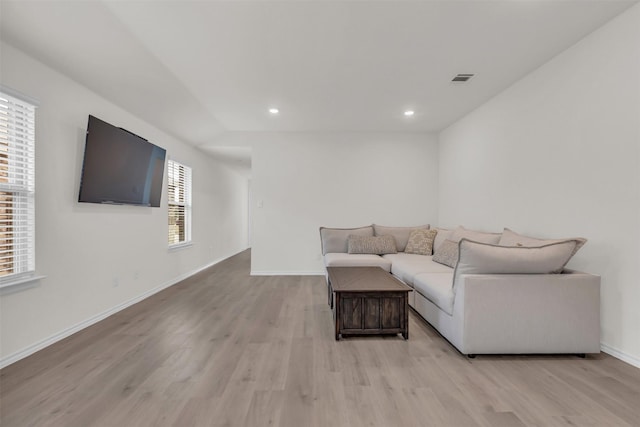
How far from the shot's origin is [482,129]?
3.90 m

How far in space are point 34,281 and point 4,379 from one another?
27.4 inches

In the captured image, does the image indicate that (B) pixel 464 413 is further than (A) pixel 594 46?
No

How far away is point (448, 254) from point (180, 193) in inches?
174

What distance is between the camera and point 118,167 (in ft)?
10.2

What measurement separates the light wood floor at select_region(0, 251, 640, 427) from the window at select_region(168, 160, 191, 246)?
2.23 metres

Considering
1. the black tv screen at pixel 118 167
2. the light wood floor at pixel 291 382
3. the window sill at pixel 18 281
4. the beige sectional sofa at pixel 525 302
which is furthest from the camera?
the black tv screen at pixel 118 167

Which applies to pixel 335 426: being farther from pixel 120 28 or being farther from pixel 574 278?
pixel 120 28

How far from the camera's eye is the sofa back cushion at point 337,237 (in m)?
4.71

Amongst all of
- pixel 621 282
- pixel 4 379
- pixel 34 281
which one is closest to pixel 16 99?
pixel 34 281

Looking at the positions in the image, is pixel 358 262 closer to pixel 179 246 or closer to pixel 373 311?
pixel 373 311

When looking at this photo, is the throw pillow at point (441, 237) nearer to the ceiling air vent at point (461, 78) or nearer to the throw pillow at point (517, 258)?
the throw pillow at point (517, 258)

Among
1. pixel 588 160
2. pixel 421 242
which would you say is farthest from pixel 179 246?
pixel 588 160

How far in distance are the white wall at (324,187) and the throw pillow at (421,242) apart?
65 centimetres

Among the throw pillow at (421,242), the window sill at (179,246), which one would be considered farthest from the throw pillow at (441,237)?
the window sill at (179,246)
